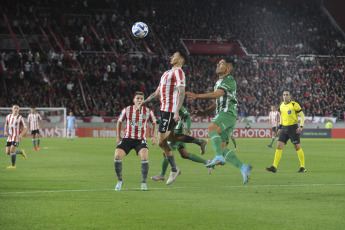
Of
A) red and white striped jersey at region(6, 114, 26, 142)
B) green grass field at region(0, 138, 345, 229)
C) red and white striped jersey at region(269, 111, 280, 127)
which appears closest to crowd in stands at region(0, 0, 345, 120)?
red and white striped jersey at region(269, 111, 280, 127)

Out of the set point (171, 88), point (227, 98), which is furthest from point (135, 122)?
point (227, 98)

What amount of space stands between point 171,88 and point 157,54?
137ft

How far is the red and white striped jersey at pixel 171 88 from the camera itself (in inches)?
402

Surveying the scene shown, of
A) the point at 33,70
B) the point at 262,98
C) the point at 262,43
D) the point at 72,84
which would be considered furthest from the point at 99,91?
the point at 262,43

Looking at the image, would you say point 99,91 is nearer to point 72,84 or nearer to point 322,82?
point 72,84

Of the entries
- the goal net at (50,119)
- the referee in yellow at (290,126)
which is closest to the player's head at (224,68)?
the referee in yellow at (290,126)

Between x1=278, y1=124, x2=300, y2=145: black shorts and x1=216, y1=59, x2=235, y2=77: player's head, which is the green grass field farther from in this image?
x1=216, y1=59, x2=235, y2=77: player's head

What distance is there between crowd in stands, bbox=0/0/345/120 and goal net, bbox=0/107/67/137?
5.12ft

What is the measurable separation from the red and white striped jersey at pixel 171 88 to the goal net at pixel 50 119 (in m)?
31.0

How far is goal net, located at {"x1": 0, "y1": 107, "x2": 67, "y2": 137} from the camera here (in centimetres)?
4025

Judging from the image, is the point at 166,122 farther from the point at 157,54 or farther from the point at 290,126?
the point at 157,54

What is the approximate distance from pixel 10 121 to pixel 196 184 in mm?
7644

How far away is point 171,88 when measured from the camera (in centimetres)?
1032

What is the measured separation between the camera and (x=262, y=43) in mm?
56375
